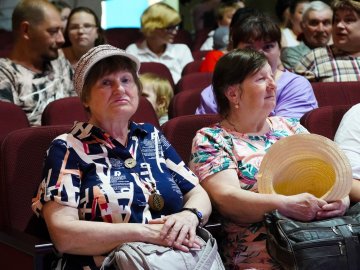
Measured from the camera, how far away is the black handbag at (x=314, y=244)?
2.14 m

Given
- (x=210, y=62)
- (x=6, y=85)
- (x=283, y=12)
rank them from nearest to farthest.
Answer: (x=6, y=85) → (x=210, y=62) → (x=283, y=12)

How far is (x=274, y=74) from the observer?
3.23 metres

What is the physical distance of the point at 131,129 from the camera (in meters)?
2.42

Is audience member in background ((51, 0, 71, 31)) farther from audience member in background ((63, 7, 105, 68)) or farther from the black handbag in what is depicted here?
the black handbag

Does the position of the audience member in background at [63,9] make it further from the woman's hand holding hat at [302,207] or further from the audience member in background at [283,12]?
the woman's hand holding hat at [302,207]

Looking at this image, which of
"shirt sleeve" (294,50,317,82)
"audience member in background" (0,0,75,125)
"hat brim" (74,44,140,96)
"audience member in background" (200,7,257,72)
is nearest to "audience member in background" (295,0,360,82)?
"shirt sleeve" (294,50,317,82)

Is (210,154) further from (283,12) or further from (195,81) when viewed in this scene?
(283,12)

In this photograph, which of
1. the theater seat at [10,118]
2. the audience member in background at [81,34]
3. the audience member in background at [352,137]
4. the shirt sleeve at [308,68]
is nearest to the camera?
the audience member in background at [352,137]

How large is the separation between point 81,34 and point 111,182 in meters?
2.36

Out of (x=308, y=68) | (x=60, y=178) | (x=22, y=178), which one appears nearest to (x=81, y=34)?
(x=308, y=68)

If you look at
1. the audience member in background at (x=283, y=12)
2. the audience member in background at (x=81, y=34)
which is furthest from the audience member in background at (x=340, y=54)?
the audience member in background at (x=283, y=12)

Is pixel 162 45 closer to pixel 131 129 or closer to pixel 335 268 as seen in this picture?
pixel 131 129

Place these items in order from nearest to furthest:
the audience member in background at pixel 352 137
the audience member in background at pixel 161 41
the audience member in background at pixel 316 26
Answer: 1. the audience member in background at pixel 352 137
2. the audience member in background at pixel 316 26
3. the audience member in background at pixel 161 41

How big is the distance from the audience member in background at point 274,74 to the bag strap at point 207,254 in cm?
92
